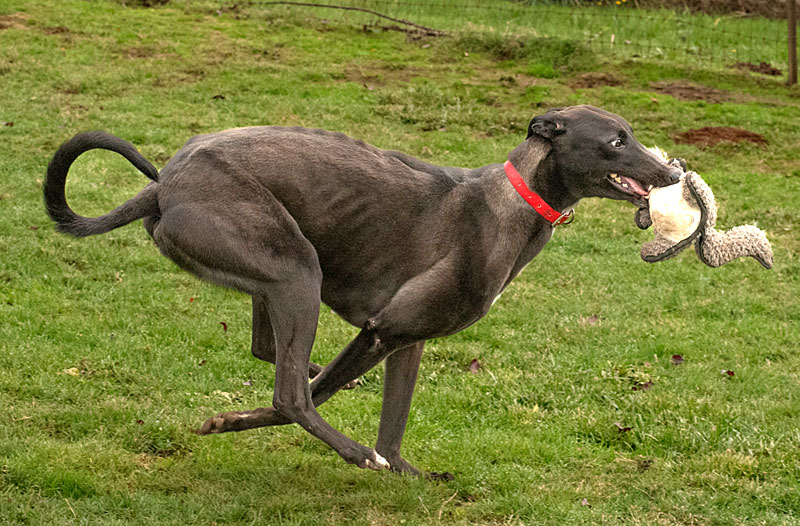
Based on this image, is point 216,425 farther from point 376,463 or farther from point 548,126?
point 548,126

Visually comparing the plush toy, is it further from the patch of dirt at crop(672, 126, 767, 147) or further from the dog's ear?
the patch of dirt at crop(672, 126, 767, 147)

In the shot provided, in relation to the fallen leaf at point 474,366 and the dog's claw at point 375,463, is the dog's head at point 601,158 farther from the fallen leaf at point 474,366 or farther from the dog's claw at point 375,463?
the fallen leaf at point 474,366

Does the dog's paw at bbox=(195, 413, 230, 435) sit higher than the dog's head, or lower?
lower

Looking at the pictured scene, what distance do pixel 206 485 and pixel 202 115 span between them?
8.03m

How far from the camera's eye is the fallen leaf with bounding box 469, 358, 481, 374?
266 inches

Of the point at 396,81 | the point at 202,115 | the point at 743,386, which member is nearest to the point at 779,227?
the point at 743,386

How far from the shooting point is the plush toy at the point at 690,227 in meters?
4.39

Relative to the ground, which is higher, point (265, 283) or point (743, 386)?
point (265, 283)

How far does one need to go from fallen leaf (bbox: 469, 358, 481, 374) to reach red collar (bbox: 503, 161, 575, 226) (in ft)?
7.65

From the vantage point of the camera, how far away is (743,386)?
6.57 m

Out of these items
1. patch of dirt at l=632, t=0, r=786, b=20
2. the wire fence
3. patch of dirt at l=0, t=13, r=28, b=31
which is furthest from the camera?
patch of dirt at l=632, t=0, r=786, b=20

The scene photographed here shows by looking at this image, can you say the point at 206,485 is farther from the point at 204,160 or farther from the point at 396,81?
the point at 396,81

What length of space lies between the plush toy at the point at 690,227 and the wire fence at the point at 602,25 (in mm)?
11721

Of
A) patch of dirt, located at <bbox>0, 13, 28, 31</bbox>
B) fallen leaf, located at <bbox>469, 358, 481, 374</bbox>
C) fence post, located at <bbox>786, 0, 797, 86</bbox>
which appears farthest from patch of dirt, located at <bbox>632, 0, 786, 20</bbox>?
fallen leaf, located at <bbox>469, 358, 481, 374</bbox>
